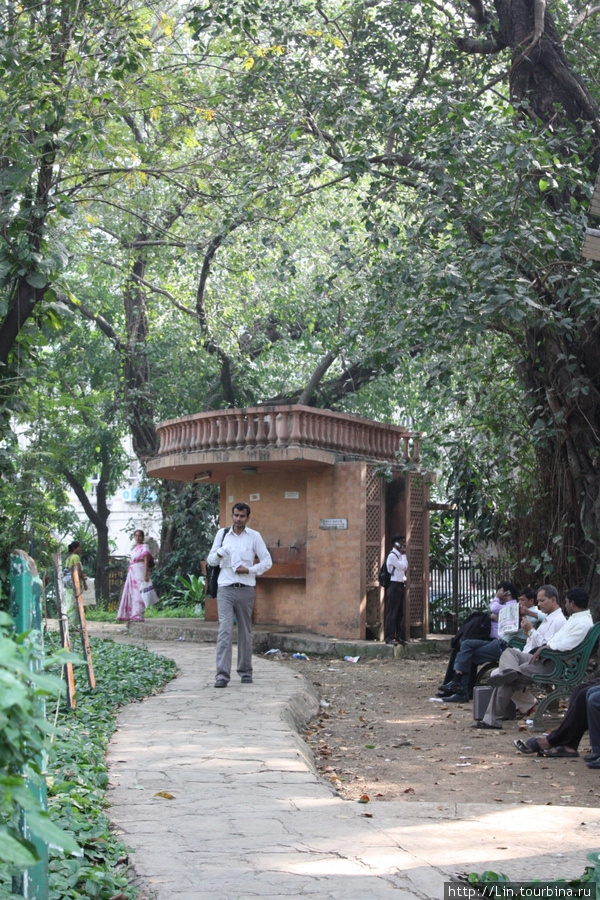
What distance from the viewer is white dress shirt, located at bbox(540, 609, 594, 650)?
8031 mm

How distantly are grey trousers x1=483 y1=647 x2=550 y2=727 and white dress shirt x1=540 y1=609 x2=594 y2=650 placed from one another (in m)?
0.36

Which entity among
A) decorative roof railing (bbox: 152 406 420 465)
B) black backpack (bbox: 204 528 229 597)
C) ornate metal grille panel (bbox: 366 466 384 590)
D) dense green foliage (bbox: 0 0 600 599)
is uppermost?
dense green foliage (bbox: 0 0 600 599)

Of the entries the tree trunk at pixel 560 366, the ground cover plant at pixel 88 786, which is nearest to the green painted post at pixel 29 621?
the ground cover plant at pixel 88 786

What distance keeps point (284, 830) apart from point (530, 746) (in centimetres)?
360

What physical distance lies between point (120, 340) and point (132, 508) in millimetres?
22808

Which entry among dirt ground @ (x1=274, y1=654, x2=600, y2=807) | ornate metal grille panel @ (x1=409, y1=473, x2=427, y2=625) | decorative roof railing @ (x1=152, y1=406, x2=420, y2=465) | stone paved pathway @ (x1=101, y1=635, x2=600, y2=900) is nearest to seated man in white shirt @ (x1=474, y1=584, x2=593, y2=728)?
dirt ground @ (x1=274, y1=654, x2=600, y2=807)

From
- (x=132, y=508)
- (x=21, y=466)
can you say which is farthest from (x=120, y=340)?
(x=132, y=508)

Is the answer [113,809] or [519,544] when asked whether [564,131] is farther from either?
[113,809]

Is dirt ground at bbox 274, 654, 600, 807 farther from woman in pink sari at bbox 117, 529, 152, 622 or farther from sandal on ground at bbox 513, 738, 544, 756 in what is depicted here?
woman in pink sari at bbox 117, 529, 152, 622

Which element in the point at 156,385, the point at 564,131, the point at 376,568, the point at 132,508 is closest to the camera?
the point at 564,131

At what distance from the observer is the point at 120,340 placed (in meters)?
20.6

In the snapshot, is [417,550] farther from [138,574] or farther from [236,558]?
[236,558]

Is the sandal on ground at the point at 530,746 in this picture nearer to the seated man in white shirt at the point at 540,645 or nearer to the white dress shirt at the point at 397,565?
the seated man in white shirt at the point at 540,645

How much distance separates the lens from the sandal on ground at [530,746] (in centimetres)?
729
